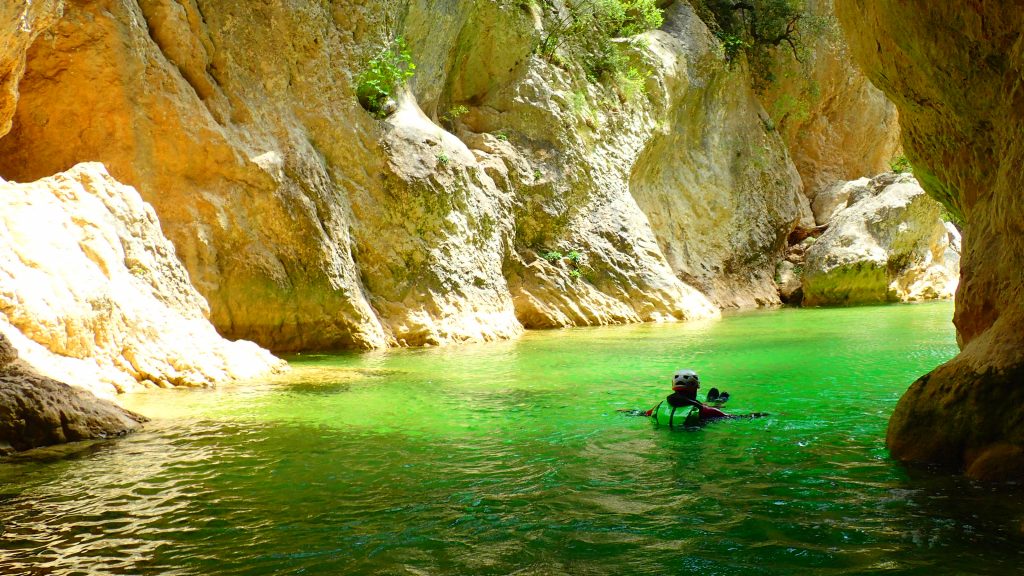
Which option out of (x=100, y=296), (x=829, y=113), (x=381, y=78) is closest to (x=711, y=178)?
(x=829, y=113)

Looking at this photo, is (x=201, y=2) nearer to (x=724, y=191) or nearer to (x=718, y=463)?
(x=718, y=463)

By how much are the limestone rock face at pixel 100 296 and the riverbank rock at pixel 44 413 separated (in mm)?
1223

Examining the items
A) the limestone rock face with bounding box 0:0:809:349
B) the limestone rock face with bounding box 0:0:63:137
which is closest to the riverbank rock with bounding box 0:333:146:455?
the limestone rock face with bounding box 0:0:63:137

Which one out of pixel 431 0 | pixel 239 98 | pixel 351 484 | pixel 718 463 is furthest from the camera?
pixel 431 0

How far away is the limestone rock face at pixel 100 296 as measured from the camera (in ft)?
28.6

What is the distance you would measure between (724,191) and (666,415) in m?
22.3

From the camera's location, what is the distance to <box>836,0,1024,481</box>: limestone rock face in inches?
204

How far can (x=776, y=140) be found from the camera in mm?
30703

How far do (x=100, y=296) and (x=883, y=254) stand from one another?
24.0 m

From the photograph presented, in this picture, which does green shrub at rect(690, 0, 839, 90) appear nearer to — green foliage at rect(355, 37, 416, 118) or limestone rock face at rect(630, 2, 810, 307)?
limestone rock face at rect(630, 2, 810, 307)

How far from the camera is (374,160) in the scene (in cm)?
1600

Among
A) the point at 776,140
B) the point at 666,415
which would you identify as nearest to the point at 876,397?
the point at 666,415

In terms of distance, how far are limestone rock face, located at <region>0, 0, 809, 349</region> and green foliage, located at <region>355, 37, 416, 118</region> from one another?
270 millimetres

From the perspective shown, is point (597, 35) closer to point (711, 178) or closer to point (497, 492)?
point (711, 178)
